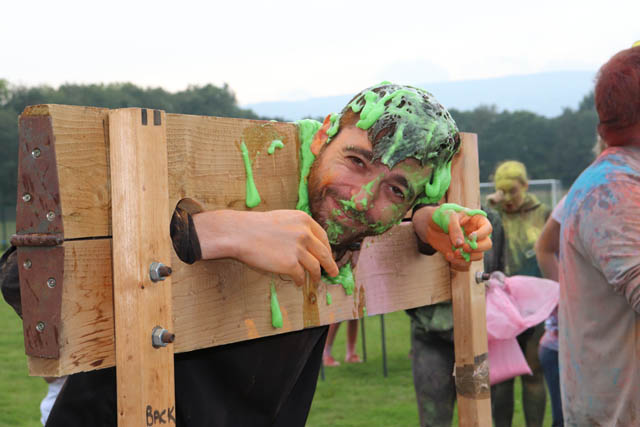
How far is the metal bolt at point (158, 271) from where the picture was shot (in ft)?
4.71

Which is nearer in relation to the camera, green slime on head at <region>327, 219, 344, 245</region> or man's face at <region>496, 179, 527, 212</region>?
green slime on head at <region>327, 219, 344, 245</region>

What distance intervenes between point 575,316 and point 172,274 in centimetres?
126

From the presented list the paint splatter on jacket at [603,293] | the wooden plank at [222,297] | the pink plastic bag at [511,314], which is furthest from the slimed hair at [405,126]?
the pink plastic bag at [511,314]

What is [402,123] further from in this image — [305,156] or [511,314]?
[511,314]

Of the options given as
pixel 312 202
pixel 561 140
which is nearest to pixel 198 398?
pixel 312 202

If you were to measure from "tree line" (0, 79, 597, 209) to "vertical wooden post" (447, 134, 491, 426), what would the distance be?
26.6 metres

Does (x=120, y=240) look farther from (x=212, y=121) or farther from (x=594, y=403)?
(x=594, y=403)

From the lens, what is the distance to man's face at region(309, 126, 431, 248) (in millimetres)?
1734

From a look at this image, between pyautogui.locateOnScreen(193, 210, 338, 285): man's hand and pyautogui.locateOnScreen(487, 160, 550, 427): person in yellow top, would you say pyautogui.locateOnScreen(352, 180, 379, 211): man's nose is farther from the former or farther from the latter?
pyautogui.locateOnScreen(487, 160, 550, 427): person in yellow top

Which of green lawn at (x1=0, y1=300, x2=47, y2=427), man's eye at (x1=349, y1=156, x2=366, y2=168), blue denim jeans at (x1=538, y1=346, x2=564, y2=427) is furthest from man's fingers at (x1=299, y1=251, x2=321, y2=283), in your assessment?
green lawn at (x1=0, y1=300, x2=47, y2=427)

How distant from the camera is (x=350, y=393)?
19.0ft

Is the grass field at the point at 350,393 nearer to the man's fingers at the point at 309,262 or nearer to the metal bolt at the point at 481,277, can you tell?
the metal bolt at the point at 481,277

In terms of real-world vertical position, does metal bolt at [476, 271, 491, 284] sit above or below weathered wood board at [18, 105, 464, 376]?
below

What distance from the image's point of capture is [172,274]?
1.53m
